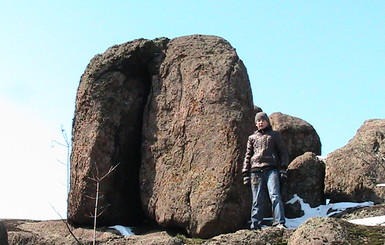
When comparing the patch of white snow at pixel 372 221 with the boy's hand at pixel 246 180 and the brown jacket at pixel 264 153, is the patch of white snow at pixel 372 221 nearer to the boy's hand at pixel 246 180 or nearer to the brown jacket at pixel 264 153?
the brown jacket at pixel 264 153

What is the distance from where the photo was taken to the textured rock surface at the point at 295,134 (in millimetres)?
19547

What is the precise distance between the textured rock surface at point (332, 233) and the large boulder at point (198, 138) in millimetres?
3523

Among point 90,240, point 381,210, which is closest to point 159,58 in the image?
point 90,240

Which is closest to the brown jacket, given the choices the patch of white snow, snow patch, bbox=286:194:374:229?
the patch of white snow

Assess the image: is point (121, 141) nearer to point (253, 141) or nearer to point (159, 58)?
point (159, 58)

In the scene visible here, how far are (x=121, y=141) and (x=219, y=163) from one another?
120 inches

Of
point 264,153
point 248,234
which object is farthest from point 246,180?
point 248,234

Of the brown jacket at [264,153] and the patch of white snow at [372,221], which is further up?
the brown jacket at [264,153]

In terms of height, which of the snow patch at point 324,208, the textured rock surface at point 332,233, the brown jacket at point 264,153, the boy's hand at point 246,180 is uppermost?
the brown jacket at point 264,153

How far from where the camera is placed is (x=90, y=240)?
14.7 m

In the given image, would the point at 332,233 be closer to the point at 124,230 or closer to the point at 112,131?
Answer: the point at 124,230

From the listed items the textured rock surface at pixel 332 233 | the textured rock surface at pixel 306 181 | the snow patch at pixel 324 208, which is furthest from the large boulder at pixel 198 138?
the textured rock surface at pixel 332 233

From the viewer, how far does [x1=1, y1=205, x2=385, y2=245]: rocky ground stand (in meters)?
10.7

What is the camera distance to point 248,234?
12133 millimetres
